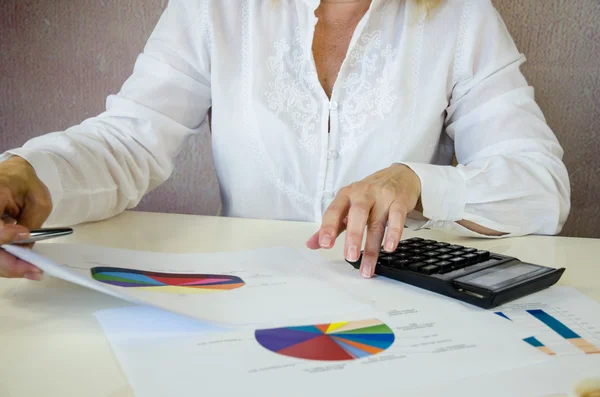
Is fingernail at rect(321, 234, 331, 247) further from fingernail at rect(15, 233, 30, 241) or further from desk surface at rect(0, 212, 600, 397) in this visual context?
fingernail at rect(15, 233, 30, 241)

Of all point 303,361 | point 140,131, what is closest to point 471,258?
point 303,361

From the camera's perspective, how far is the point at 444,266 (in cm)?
50

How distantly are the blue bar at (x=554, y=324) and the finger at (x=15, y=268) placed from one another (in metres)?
0.39

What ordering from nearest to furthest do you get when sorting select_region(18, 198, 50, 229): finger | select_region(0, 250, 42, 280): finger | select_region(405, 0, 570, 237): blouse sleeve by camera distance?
select_region(0, 250, 42, 280): finger
select_region(18, 198, 50, 229): finger
select_region(405, 0, 570, 237): blouse sleeve

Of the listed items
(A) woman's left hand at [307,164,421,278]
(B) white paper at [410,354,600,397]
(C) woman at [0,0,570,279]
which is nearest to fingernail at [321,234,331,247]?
(A) woman's left hand at [307,164,421,278]

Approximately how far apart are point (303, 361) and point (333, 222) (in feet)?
0.69

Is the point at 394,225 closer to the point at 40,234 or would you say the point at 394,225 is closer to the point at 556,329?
the point at 556,329

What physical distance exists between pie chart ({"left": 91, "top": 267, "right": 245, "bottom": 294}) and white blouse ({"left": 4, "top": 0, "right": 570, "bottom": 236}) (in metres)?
0.35

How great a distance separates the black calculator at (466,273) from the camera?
0.46 meters

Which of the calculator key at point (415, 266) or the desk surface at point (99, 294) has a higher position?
the calculator key at point (415, 266)

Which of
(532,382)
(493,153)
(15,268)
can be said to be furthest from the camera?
(493,153)

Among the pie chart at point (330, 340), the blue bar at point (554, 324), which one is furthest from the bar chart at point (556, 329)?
the pie chart at point (330, 340)

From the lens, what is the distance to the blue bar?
411 millimetres

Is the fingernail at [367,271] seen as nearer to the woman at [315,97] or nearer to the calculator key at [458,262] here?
the calculator key at [458,262]
